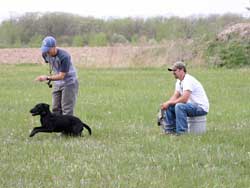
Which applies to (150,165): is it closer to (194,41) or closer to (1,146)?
(1,146)

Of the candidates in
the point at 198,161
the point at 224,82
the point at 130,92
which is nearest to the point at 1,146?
the point at 198,161

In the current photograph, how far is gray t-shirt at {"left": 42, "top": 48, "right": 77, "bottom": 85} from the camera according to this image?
38.1 ft

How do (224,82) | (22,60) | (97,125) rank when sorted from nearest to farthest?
(97,125) → (224,82) → (22,60)

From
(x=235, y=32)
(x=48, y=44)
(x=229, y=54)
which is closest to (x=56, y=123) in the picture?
(x=48, y=44)

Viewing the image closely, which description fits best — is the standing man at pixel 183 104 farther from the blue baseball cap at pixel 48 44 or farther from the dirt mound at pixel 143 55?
the dirt mound at pixel 143 55

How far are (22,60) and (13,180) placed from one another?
3899 cm

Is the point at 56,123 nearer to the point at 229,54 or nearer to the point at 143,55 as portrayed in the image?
the point at 229,54

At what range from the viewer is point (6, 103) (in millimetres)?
17859

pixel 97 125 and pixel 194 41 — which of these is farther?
pixel 194 41

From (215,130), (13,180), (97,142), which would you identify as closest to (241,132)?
(215,130)

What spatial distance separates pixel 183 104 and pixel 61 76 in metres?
2.35

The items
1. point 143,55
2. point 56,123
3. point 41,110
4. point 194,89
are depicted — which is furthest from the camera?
point 143,55

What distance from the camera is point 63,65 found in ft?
38.1

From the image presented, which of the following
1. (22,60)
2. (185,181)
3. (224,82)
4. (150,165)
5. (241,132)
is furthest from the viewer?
(22,60)
